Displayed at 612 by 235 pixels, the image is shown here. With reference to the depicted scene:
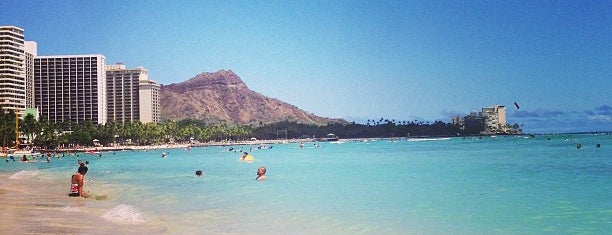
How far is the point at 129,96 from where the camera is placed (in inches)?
7648

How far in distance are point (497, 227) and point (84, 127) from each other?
125 meters

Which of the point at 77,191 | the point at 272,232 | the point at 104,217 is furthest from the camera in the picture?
the point at 77,191

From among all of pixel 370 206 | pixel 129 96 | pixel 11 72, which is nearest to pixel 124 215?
pixel 370 206

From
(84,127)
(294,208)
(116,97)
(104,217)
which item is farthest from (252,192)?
(116,97)

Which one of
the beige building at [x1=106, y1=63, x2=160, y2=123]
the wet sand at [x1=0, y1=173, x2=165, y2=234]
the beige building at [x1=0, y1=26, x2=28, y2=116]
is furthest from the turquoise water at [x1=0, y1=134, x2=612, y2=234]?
the beige building at [x1=106, y1=63, x2=160, y2=123]

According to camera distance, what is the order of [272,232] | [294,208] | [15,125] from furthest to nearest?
[15,125]
[294,208]
[272,232]

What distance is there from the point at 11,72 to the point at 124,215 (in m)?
125

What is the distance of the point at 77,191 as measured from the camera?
22141 millimetres

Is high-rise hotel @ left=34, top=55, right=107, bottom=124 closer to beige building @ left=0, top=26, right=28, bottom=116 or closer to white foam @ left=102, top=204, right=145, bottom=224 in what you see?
beige building @ left=0, top=26, right=28, bottom=116

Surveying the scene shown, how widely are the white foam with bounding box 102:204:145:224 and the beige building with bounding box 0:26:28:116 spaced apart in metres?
118

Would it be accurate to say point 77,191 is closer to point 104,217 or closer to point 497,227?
point 104,217

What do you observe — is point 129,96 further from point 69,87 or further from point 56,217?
point 56,217

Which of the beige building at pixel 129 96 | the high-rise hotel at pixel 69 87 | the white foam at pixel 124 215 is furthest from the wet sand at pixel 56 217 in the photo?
the beige building at pixel 129 96

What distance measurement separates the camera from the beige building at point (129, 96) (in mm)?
193875
